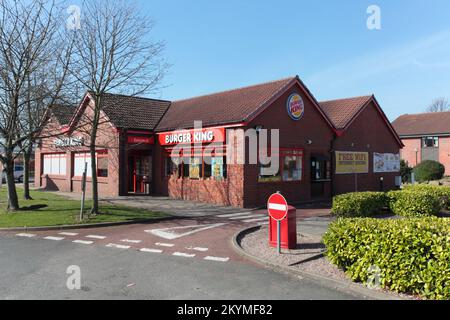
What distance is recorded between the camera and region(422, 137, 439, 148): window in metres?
41.2

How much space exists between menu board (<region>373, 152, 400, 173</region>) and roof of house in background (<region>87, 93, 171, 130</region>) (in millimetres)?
13773

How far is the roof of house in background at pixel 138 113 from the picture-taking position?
19745 millimetres

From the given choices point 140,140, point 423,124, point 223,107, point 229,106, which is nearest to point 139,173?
point 140,140

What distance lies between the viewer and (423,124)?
43781 millimetres

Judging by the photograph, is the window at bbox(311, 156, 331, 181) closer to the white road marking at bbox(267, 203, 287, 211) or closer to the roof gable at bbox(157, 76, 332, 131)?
the roof gable at bbox(157, 76, 332, 131)

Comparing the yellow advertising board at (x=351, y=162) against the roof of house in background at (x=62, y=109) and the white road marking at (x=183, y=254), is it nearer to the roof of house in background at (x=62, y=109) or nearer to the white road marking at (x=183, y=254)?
the roof of house in background at (x=62, y=109)

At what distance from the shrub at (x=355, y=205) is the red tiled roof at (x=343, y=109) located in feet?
30.1

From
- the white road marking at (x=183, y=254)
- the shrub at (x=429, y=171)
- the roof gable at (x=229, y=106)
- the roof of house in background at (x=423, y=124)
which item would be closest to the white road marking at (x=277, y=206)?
the white road marking at (x=183, y=254)

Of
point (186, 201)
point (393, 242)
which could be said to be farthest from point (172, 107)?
point (393, 242)

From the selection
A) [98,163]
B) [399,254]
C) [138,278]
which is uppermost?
[98,163]

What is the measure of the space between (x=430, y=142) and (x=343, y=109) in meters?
23.5

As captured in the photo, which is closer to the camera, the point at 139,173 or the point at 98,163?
the point at 139,173

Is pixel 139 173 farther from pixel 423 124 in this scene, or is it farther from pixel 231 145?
pixel 423 124

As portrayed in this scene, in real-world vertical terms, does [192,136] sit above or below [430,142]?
below
